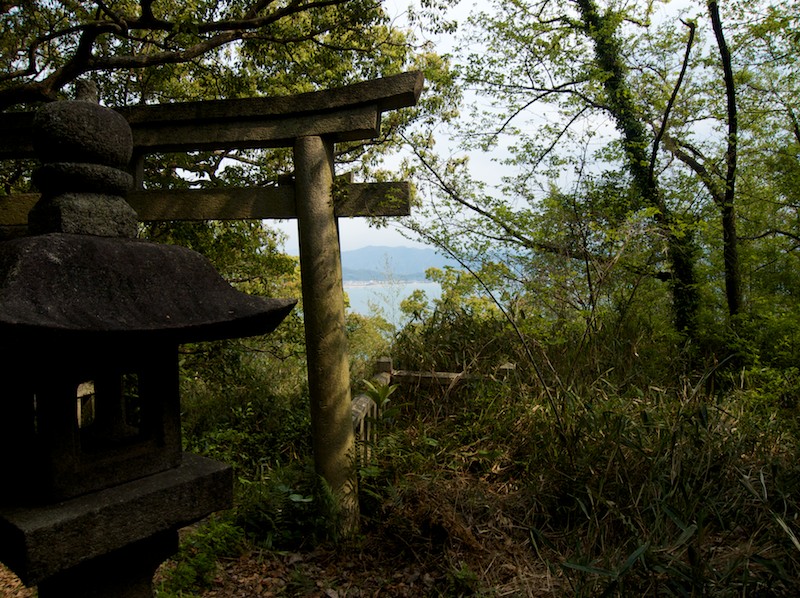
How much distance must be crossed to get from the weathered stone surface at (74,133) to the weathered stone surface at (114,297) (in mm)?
330

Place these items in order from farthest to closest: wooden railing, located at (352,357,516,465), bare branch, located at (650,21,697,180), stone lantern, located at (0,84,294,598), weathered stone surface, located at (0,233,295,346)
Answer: bare branch, located at (650,21,697,180)
wooden railing, located at (352,357,516,465)
stone lantern, located at (0,84,294,598)
weathered stone surface, located at (0,233,295,346)

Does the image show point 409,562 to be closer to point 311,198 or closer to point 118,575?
point 118,575

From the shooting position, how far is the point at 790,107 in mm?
6047

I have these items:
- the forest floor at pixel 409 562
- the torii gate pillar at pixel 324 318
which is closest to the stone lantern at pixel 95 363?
the forest floor at pixel 409 562

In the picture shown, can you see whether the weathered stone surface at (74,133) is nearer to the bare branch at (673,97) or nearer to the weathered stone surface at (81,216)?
the weathered stone surface at (81,216)

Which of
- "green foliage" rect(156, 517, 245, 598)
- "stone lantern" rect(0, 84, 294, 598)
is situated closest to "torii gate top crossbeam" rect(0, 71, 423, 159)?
"stone lantern" rect(0, 84, 294, 598)

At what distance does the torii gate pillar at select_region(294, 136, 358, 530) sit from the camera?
3523 millimetres

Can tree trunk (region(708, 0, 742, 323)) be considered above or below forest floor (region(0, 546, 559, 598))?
above

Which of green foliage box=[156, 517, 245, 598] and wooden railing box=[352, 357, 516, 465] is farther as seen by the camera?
wooden railing box=[352, 357, 516, 465]

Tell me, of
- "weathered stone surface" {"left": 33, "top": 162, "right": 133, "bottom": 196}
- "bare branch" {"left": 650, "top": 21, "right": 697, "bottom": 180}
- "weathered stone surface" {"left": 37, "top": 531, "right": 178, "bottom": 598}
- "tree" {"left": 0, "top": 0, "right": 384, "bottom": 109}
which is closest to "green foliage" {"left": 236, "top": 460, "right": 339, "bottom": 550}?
"weathered stone surface" {"left": 37, "top": 531, "right": 178, "bottom": 598}

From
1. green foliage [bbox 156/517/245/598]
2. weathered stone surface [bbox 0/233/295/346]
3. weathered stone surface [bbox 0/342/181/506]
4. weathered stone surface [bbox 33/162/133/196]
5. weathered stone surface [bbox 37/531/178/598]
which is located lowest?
green foliage [bbox 156/517/245/598]

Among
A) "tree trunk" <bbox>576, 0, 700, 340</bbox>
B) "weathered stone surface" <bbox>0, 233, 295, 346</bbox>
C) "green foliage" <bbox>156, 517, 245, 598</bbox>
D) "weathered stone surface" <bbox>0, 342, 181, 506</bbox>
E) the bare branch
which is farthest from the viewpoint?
"tree trunk" <bbox>576, 0, 700, 340</bbox>

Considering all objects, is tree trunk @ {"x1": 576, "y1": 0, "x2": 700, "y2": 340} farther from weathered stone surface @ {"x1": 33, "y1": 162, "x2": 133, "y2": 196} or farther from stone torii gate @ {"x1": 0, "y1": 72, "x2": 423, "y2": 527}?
weathered stone surface @ {"x1": 33, "y1": 162, "x2": 133, "y2": 196}

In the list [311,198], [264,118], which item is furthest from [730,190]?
[264,118]
